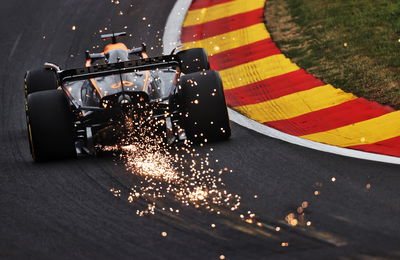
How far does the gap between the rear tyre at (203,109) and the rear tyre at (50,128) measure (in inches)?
44.7

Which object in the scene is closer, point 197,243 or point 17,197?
point 197,243

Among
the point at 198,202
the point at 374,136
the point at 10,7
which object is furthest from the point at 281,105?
the point at 10,7

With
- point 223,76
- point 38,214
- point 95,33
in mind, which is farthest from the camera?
point 95,33

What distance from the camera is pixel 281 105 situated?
11.1 metres

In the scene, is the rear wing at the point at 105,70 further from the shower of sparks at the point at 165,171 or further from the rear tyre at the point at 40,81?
the rear tyre at the point at 40,81

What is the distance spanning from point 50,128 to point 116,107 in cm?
67

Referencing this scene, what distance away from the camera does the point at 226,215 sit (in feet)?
24.7

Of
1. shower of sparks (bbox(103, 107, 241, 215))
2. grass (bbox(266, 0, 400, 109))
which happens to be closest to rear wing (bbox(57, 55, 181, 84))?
shower of sparks (bbox(103, 107, 241, 215))

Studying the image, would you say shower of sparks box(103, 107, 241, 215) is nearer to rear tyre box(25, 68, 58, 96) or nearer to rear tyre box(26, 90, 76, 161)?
rear tyre box(26, 90, 76, 161)

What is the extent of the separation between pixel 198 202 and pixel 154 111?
5.67 ft

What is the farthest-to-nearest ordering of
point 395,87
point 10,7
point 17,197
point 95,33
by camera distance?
point 10,7, point 95,33, point 395,87, point 17,197

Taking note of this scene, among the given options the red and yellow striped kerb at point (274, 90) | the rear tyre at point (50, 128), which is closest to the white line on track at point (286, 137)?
the red and yellow striped kerb at point (274, 90)

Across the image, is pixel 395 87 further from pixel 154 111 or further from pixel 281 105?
pixel 154 111

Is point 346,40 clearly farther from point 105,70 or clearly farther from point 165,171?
point 165,171
